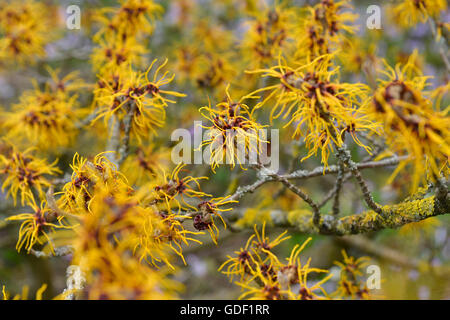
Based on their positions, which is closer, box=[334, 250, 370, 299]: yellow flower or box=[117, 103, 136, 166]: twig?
box=[117, 103, 136, 166]: twig

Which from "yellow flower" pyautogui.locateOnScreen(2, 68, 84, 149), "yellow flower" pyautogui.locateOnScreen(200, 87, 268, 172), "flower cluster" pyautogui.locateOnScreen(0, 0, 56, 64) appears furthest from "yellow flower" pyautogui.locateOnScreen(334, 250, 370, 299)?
"flower cluster" pyautogui.locateOnScreen(0, 0, 56, 64)

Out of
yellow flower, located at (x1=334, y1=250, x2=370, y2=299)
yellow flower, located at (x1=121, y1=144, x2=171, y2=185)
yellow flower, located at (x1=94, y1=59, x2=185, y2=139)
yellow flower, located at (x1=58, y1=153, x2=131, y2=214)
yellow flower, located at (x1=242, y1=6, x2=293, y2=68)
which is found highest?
yellow flower, located at (x1=242, y1=6, x2=293, y2=68)

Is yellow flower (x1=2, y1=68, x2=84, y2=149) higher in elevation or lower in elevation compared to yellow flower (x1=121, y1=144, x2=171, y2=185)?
higher

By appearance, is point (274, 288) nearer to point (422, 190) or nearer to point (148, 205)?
point (148, 205)

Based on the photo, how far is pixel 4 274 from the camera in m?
2.25

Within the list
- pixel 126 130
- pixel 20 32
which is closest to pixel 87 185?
pixel 126 130

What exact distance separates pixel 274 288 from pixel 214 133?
41cm

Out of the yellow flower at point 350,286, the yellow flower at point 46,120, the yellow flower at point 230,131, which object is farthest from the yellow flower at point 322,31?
the yellow flower at point 46,120

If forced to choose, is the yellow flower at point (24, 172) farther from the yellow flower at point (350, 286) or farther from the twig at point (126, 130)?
the yellow flower at point (350, 286)

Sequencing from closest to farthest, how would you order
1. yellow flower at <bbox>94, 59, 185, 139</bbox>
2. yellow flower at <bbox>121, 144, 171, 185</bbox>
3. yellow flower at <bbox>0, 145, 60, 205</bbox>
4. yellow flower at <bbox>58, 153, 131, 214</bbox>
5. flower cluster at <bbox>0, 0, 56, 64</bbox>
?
yellow flower at <bbox>58, 153, 131, 214</bbox> → yellow flower at <bbox>94, 59, 185, 139</bbox> → yellow flower at <bbox>0, 145, 60, 205</bbox> → yellow flower at <bbox>121, 144, 171, 185</bbox> → flower cluster at <bbox>0, 0, 56, 64</bbox>

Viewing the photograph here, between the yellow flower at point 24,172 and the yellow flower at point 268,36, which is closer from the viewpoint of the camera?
the yellow flower at point 24,172

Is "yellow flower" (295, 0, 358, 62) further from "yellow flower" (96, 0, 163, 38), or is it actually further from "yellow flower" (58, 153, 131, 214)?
"yellow flower" (58, 153, 131, 214)
